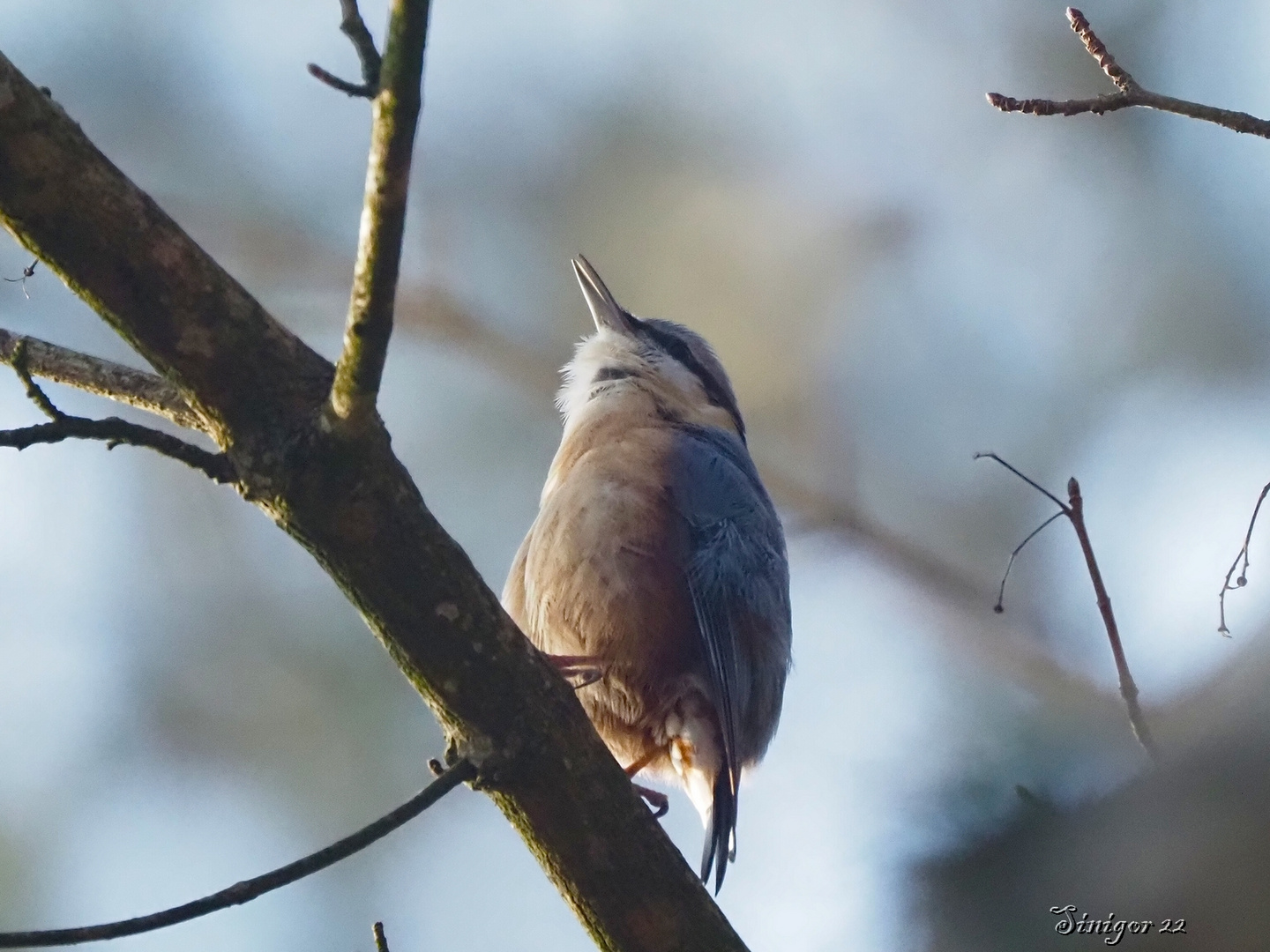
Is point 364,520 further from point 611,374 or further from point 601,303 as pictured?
point 601,303

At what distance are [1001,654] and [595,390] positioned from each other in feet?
5.36

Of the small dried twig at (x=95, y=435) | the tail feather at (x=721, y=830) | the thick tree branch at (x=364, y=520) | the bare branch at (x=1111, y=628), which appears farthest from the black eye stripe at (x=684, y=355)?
the small dried twig at (x=95, y=435)

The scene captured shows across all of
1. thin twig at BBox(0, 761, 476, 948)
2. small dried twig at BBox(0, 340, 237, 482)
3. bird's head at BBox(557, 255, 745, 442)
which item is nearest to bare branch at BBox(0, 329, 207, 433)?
small dried twig at BBox(0, 340, 237, 482)

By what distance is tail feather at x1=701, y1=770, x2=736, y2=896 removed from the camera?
3.25 metres

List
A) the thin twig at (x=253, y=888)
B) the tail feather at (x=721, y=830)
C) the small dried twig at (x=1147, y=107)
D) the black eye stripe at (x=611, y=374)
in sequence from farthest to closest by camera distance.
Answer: the black eye stripe at (x=611, y=374), the tail feather at (x=721, y=830), the small dried twig at (x=1147, y=107), the thin twig at (x=253, y=888)

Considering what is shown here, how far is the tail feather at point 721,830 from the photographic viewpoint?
325 centimetres

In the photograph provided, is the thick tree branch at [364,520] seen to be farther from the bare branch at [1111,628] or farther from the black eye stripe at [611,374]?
the black eye stripe at [611,374]

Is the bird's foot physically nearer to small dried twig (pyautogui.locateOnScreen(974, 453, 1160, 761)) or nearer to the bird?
the bird

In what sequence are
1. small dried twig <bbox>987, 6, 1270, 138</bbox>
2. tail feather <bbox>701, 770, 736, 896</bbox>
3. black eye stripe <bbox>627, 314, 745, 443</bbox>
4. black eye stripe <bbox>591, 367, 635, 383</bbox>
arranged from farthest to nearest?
black eye stripe <bbox>627, 314, 745, 443</bbox>
black eye stripe <bbox>591, 367, 635, 383</bbox>
tail feather <bbox>701, 770, 736, 896</bbox>
small dried twig <bbox>987, 6, 1270, 138</bbox>

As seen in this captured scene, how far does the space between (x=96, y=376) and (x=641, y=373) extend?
242cm

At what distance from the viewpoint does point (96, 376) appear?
2525 mm
